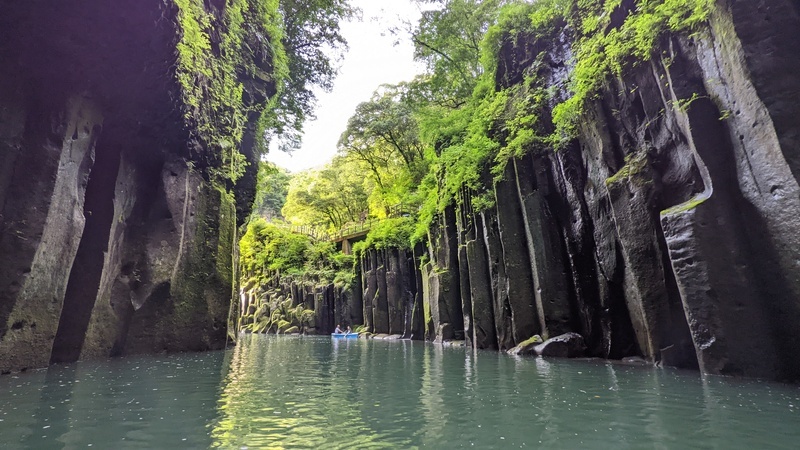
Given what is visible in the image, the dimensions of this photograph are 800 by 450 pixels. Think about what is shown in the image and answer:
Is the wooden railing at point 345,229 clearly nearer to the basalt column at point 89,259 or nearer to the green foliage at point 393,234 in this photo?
the green foliage at point 393,234

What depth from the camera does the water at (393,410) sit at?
393cm

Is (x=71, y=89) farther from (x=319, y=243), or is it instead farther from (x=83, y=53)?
(x=319, y=243)

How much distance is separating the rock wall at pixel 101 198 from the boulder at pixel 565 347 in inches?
403

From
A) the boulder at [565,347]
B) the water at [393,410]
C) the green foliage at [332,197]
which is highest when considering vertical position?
the green foliage at [332,197]

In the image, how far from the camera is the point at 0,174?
8.09m

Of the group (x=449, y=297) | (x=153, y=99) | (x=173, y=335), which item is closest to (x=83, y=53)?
(x=153, y=99)

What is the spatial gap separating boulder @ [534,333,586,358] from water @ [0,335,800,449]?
11.0 ft

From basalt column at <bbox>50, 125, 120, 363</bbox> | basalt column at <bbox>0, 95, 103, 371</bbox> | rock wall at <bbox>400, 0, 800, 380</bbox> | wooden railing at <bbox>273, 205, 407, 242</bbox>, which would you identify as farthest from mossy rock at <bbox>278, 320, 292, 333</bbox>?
basalt column at <bbox>0, 95, 103, 371</bbox>

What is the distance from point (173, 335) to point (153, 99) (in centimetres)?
667

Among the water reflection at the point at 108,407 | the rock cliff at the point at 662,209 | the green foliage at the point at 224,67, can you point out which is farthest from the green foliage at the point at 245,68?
the rock cliff at the point at 662,209

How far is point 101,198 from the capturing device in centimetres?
1123

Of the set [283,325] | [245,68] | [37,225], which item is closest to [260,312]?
[283,325]

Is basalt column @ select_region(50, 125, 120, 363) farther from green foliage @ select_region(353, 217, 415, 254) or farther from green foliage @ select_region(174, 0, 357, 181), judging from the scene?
green foliage @ select_region(353, 217, 415, 254)

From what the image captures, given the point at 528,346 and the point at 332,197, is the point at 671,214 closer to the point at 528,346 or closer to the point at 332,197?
the point at 528,346
